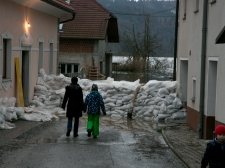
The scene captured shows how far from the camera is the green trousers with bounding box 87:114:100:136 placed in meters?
12.7

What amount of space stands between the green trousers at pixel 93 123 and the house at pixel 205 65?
108 inches

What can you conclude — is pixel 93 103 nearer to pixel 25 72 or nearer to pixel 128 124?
pixel 128 124

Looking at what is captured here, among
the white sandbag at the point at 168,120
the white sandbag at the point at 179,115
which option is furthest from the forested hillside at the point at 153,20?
the white sandbag at the point at 168,120

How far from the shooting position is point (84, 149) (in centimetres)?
1088

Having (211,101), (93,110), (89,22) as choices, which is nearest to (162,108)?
(211,101)

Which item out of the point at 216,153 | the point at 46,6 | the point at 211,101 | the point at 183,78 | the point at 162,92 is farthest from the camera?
the point at 46,6

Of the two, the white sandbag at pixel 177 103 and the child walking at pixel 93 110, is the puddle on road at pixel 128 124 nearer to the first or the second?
the child walking at pixel 93 110

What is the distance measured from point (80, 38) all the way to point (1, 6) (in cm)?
2266

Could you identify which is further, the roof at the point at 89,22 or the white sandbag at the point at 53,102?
the roof at the point at 89,22

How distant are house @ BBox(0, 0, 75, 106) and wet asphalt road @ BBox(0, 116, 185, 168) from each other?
2.82 meters

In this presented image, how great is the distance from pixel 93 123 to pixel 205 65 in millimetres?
3424

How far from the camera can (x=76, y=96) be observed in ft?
42.0

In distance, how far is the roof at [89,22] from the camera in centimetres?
3825

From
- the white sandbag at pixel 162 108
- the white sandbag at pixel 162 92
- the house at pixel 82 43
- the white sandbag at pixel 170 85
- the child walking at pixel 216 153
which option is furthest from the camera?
the house at pixel 82 43
